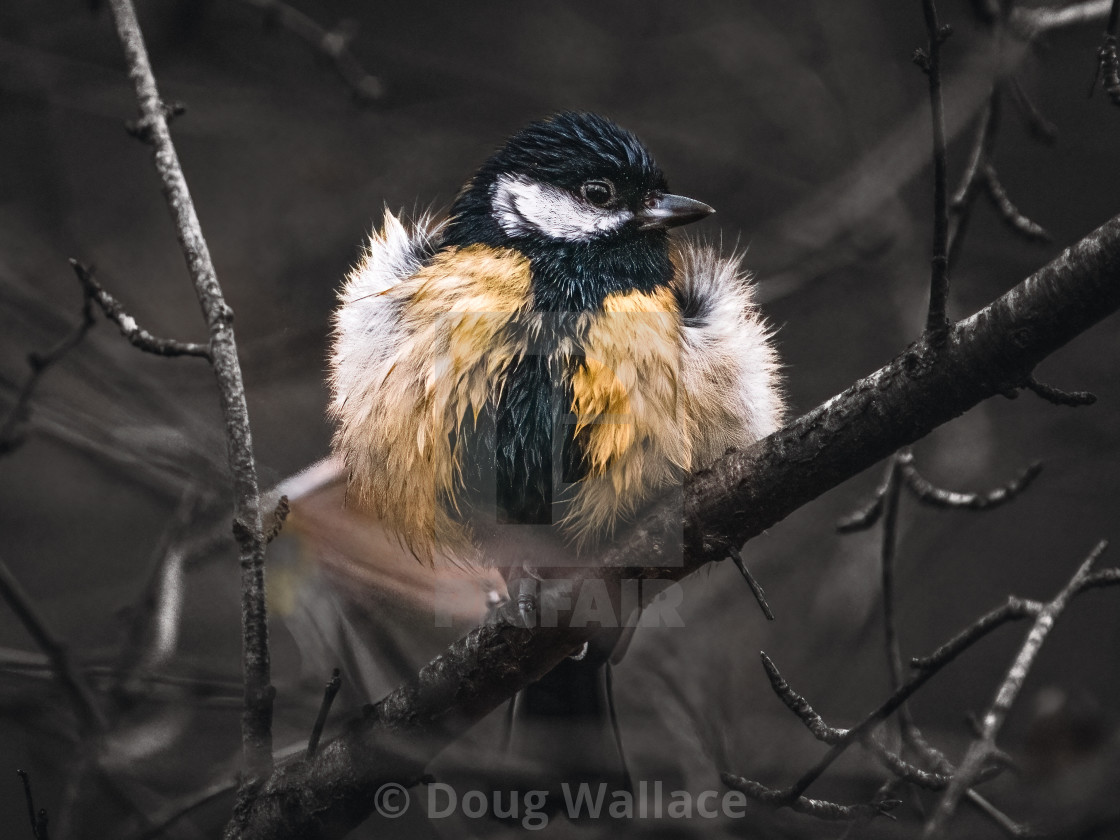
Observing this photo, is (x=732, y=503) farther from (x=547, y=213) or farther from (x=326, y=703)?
(x=547, y=213)

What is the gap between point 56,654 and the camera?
232cm

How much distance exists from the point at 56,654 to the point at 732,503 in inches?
60.3

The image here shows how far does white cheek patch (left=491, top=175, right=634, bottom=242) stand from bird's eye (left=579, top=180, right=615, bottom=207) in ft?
0.08

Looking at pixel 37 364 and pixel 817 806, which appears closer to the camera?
pixel 817 806

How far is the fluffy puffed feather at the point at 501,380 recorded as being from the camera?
2.42 m

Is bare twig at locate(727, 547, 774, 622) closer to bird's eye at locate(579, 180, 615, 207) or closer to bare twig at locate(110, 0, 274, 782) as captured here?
bare twig at locate(110, 0, 274, 782)

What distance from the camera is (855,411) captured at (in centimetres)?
196

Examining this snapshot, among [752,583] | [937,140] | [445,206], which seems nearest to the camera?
[937,140]

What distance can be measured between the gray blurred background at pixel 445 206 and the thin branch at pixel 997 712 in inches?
40.2

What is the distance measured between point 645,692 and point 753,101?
2.81 metres

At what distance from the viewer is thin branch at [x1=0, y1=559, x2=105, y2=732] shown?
7.25ft

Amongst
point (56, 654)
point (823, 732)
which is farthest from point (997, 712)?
point (56, 654)

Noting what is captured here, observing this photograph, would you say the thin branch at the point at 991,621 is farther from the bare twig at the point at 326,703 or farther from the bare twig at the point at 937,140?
the bare twig at the point at 326,703

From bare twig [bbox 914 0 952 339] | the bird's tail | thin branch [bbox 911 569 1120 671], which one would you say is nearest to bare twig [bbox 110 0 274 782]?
the bird's tail
